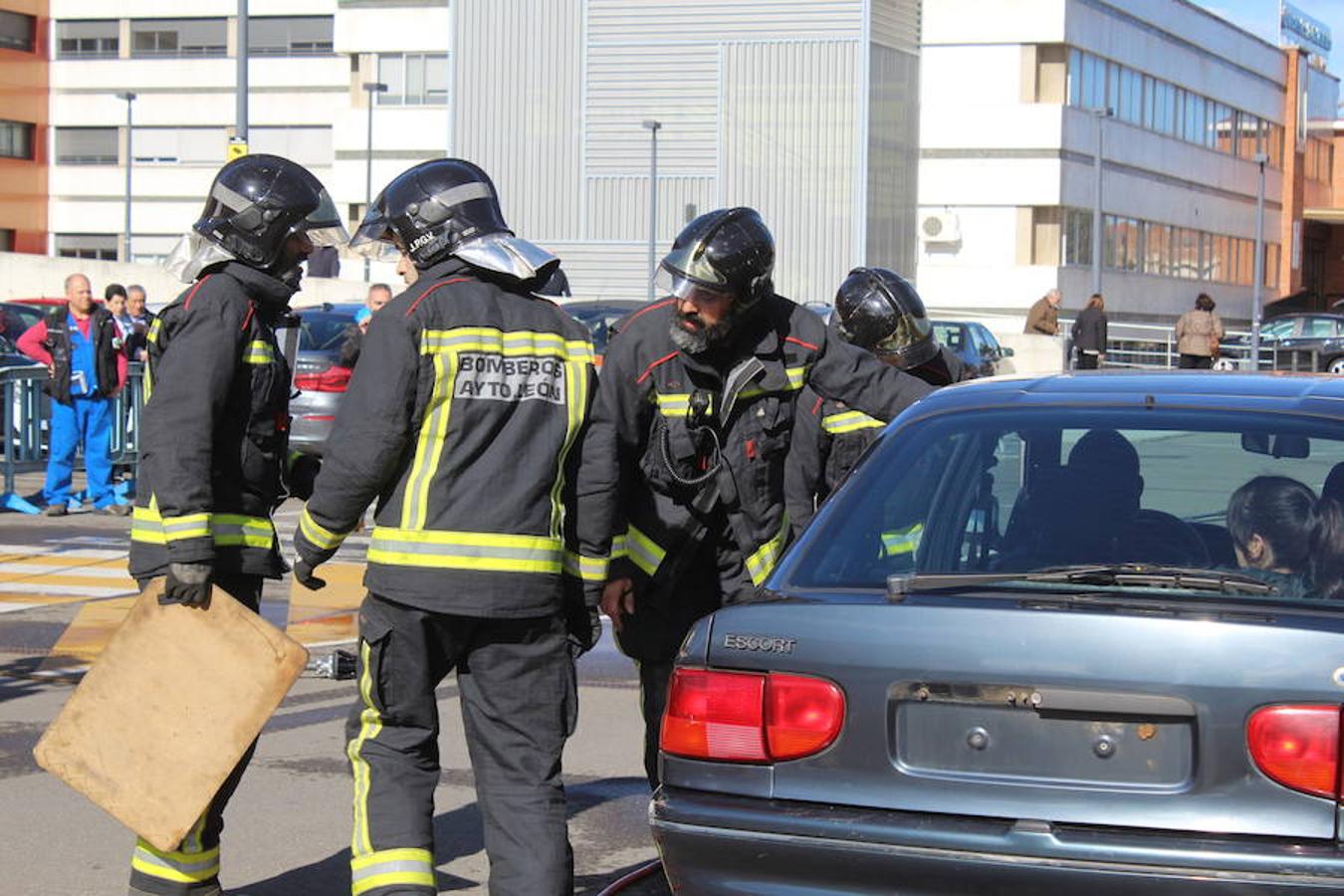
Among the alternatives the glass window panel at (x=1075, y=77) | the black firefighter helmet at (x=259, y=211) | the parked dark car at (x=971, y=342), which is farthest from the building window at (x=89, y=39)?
the black firefighter helmet at (x=259, y=211)

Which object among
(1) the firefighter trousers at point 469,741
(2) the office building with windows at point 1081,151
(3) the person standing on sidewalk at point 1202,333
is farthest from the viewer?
(2) the office building with windows at point 1081,151

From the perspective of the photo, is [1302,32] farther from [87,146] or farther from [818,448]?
[818,448]

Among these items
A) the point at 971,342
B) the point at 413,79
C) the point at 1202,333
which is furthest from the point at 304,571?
the point at 413,79

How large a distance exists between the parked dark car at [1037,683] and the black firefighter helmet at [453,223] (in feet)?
3.35

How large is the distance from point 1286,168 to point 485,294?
74336 millimetres

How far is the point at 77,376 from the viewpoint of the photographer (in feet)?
50.9

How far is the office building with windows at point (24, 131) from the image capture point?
72.5 m

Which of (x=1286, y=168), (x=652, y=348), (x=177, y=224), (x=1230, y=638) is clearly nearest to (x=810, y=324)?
(x=652, y=348)

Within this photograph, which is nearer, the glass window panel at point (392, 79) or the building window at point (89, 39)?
the glass window panel at point (392, 79)

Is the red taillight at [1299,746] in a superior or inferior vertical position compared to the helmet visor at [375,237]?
inferior

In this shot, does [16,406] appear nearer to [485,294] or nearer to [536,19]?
[485,294]

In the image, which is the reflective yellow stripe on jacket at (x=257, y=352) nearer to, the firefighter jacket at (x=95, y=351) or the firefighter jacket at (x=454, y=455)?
the firefighter jacket at (x=454, y=455)

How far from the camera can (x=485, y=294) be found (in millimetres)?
A: 4766

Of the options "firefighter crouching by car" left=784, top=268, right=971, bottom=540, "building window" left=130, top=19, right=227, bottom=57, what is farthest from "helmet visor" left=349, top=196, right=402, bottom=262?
"building window" left=130, top=19, right=227, bottom=57
